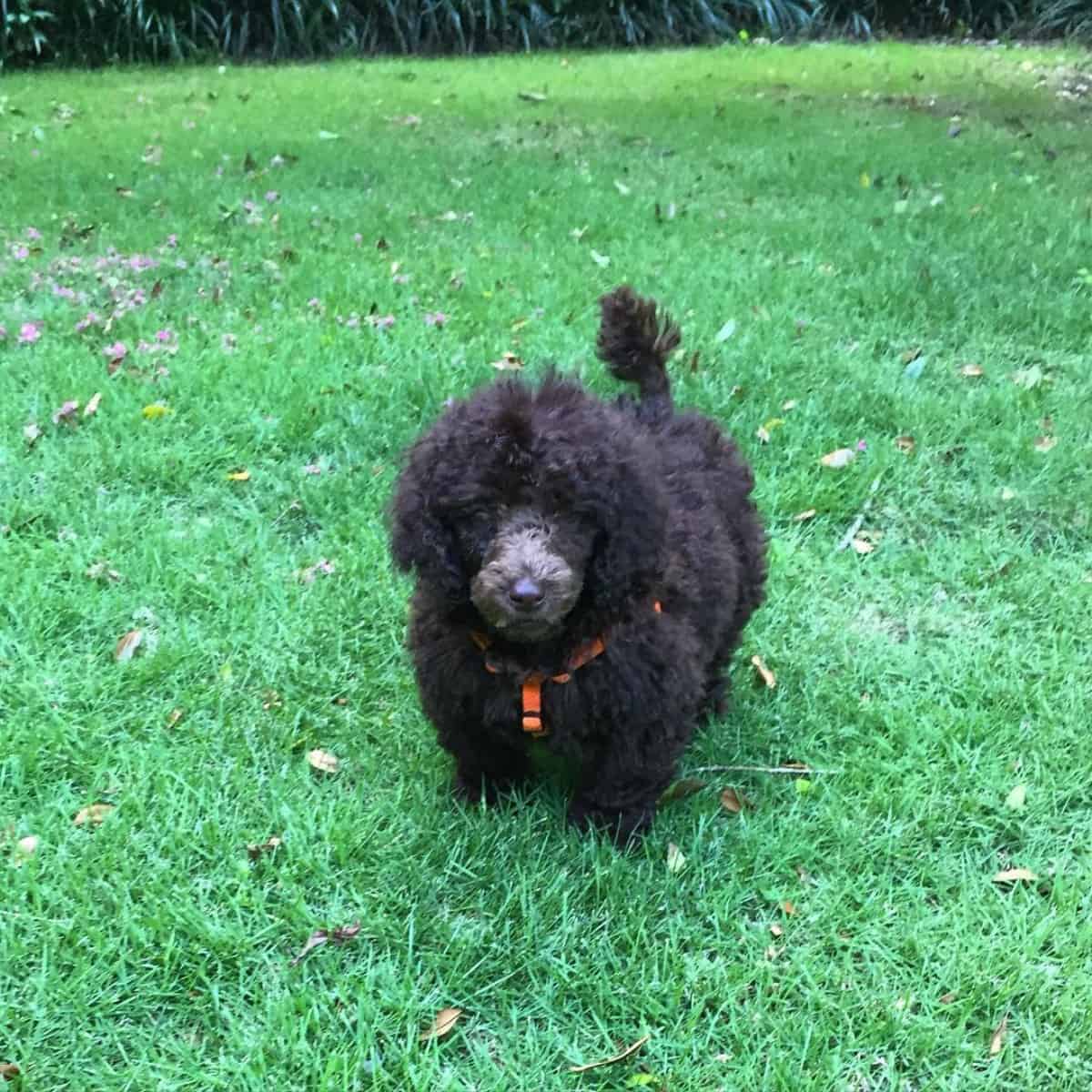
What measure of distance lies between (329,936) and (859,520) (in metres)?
2.53

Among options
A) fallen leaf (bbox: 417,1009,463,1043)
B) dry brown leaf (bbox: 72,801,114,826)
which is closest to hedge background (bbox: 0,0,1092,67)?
dry brown leaf (bbox: 72,801,114,826)

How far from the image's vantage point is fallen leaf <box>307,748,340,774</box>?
2.96m

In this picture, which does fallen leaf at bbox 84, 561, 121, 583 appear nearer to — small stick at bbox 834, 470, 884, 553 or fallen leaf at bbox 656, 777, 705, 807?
fallen leaf at bbox 656, 777, 705, 807

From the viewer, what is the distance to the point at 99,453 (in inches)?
166

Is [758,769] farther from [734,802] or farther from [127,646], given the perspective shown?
[127,646]

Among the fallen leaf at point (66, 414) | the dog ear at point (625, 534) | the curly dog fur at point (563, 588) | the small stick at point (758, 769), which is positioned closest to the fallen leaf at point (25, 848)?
the curly dog fur at point (563, 588)

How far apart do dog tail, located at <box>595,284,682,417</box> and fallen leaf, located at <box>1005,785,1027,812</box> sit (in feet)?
4.68

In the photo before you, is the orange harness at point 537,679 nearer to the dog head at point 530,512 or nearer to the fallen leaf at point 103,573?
the dog head at point 530,512

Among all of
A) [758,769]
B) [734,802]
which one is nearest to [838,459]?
[758,769]

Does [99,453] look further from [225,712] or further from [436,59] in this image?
[436,59]

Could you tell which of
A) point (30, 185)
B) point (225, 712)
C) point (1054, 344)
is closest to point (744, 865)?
point (225, 712)

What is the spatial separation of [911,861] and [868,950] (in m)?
0.33

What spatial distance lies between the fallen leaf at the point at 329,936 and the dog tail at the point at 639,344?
1.64m

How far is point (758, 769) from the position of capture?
118 inches
